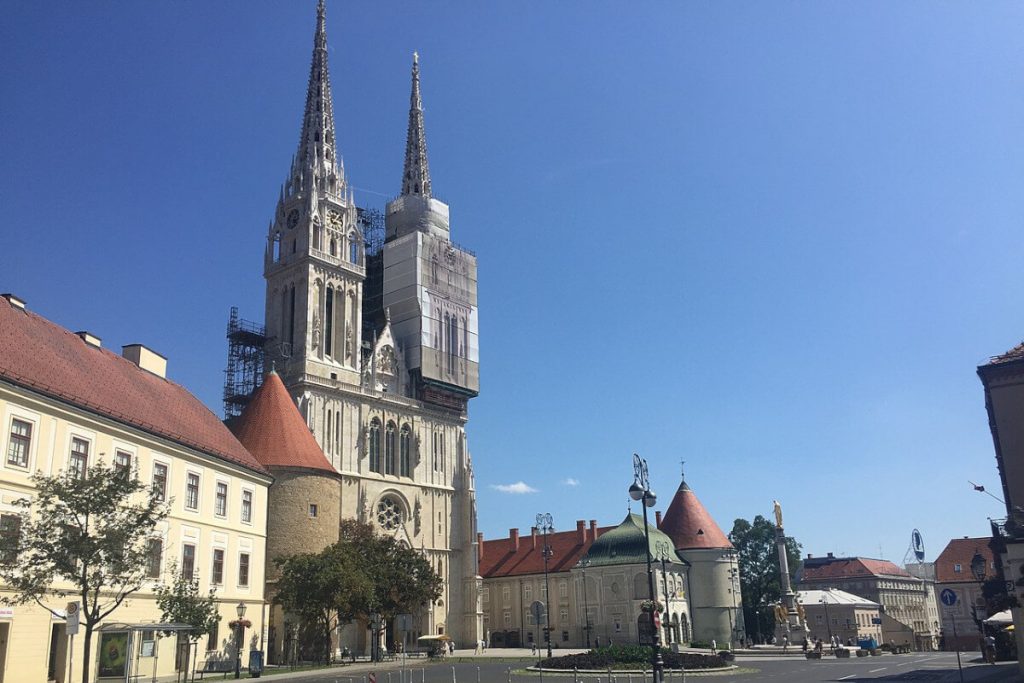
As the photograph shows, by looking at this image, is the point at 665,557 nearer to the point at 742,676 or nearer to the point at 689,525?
the point at 689,525

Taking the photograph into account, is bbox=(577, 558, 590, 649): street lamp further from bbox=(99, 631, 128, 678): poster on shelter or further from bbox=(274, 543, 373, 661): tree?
bbox=(99, 631, 128, 678): poster on shelter

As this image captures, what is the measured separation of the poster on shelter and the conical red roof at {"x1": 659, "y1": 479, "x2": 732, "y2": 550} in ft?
201

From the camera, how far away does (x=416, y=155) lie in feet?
285

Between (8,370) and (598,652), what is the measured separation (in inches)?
935

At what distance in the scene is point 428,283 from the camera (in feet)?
247

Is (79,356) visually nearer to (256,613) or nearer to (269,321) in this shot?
(256,613)

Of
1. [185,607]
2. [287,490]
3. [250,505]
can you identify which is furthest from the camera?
[287,490]

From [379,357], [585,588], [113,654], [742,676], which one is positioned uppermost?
[379,357]

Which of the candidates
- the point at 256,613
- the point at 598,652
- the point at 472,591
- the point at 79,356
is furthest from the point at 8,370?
the point at 472,591

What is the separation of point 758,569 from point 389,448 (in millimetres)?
39278

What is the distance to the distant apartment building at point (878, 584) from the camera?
11488cm

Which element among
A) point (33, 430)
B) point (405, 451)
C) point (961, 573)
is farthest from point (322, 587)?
point (961, 573)

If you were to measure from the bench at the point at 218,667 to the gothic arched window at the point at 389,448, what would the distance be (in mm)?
29066

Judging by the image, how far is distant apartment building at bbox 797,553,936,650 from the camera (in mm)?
114875
